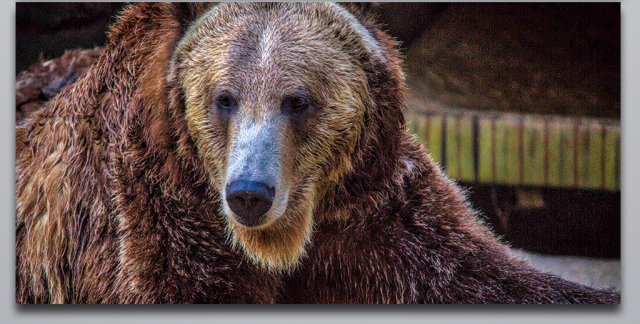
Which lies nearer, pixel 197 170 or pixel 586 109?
pixel 197 170

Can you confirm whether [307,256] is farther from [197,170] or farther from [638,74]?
[638,74]

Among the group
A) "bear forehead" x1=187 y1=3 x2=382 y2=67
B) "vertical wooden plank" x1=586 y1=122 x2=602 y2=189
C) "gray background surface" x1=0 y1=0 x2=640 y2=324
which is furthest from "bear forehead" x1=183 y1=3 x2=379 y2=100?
"vertical wooden plank" x1=586 y1=122 x2=602 y2=189

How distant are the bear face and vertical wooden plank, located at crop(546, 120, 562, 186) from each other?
0.92 meters

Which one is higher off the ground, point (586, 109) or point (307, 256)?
point (586, 109)

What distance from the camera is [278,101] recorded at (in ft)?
8.66

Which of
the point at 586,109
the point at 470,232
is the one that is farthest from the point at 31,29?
the point at 586,109

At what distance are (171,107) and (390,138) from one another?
2.69ft

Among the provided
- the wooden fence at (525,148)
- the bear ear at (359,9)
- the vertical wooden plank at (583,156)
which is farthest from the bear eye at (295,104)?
the vertical wooden plank at (583,156)

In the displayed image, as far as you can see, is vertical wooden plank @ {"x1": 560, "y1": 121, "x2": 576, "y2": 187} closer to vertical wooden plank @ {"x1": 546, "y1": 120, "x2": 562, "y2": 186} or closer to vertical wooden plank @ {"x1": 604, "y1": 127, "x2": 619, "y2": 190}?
vertical wooden plank @ {"x1": 546, "y1": 120, "x2": 562, "y2": 186}

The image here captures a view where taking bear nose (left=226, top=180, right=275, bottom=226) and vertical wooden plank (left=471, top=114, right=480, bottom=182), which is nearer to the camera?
bear nose (left=226, top=180, right=275, bottom=226)

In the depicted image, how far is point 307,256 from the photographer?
9.70 ft

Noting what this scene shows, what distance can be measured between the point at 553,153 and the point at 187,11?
162cm

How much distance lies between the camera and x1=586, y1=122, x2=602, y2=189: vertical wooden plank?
3217 mm

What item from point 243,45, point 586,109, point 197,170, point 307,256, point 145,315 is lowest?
point 145,315
